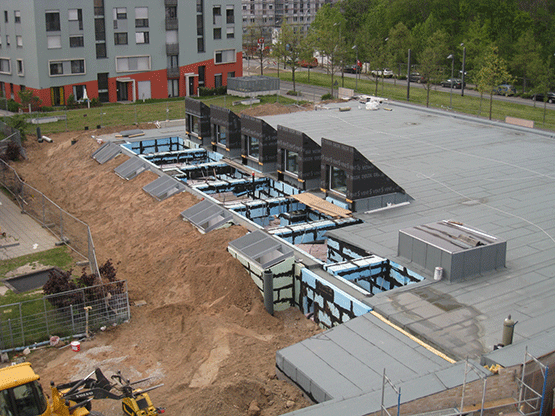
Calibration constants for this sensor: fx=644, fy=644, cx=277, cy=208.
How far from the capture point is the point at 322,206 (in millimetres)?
32469

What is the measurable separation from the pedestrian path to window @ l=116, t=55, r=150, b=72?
1598 inches

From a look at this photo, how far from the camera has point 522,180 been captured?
3553 cm

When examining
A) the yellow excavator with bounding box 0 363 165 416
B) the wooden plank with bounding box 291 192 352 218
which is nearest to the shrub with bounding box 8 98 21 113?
the wooden plank with bounding box 291 192 352 218

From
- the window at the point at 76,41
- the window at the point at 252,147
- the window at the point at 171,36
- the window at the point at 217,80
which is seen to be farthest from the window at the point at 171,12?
the window at the point at 252,147

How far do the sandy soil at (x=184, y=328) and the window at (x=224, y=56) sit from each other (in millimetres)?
50880

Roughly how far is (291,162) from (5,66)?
175 ft

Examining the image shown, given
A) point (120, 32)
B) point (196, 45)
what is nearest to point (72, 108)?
point (120, 32)

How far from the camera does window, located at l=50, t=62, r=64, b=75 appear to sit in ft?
240

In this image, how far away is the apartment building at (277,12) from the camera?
6313 inches

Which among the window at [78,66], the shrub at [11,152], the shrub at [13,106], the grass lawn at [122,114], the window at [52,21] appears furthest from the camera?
the window at [78,66]

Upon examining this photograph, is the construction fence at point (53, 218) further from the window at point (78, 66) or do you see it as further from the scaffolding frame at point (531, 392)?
the window at point (78, 66)

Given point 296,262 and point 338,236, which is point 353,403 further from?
point 338,236

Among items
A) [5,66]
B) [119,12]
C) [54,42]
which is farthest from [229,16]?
[5,66]

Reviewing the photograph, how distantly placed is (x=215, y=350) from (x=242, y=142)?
21.4m
